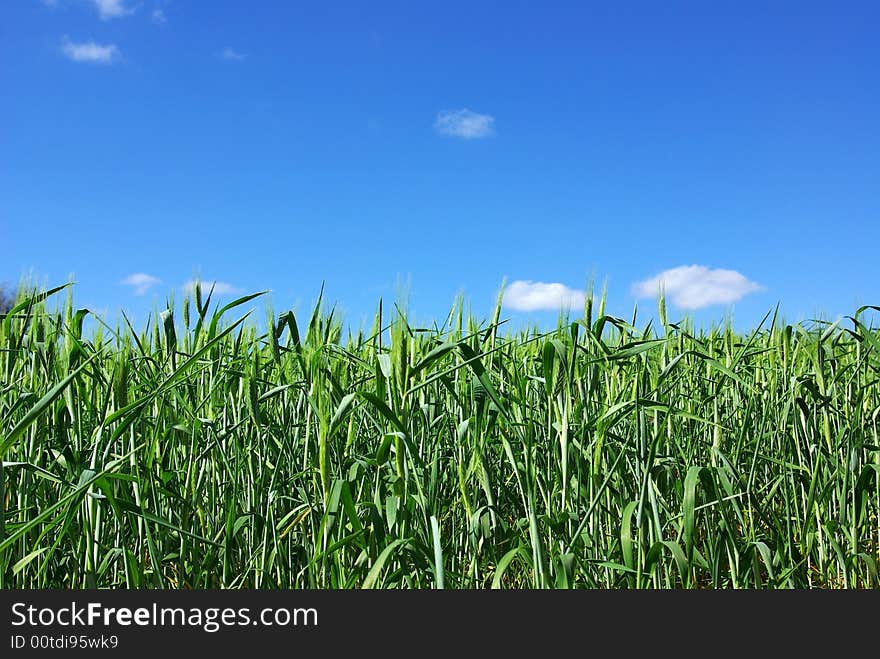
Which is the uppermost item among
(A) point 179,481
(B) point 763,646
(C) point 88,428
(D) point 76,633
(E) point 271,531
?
(C) point 88,428

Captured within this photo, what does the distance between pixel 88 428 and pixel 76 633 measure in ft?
1.89

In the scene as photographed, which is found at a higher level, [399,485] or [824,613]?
[399,485]

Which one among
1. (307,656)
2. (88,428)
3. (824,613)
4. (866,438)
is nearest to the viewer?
(307,656)

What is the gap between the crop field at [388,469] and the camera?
136 centimetres

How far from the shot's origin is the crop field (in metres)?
1.36

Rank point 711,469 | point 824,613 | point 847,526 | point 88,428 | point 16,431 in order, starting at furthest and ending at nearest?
point 847,526
point 88,428
point 711,469
point 824,613
point 16,431

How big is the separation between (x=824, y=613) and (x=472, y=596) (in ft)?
2.45

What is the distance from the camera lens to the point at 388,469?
164cm

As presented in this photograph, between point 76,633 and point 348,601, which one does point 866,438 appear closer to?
point 348,601

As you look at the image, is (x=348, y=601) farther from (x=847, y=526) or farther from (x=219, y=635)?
(x=847, y=526)

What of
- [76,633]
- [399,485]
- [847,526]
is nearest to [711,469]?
[847,526]

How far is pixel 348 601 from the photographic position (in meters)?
1.30

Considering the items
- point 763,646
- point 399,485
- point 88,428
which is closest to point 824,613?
point 763,646

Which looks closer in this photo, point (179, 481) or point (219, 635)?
point (219, 635)
